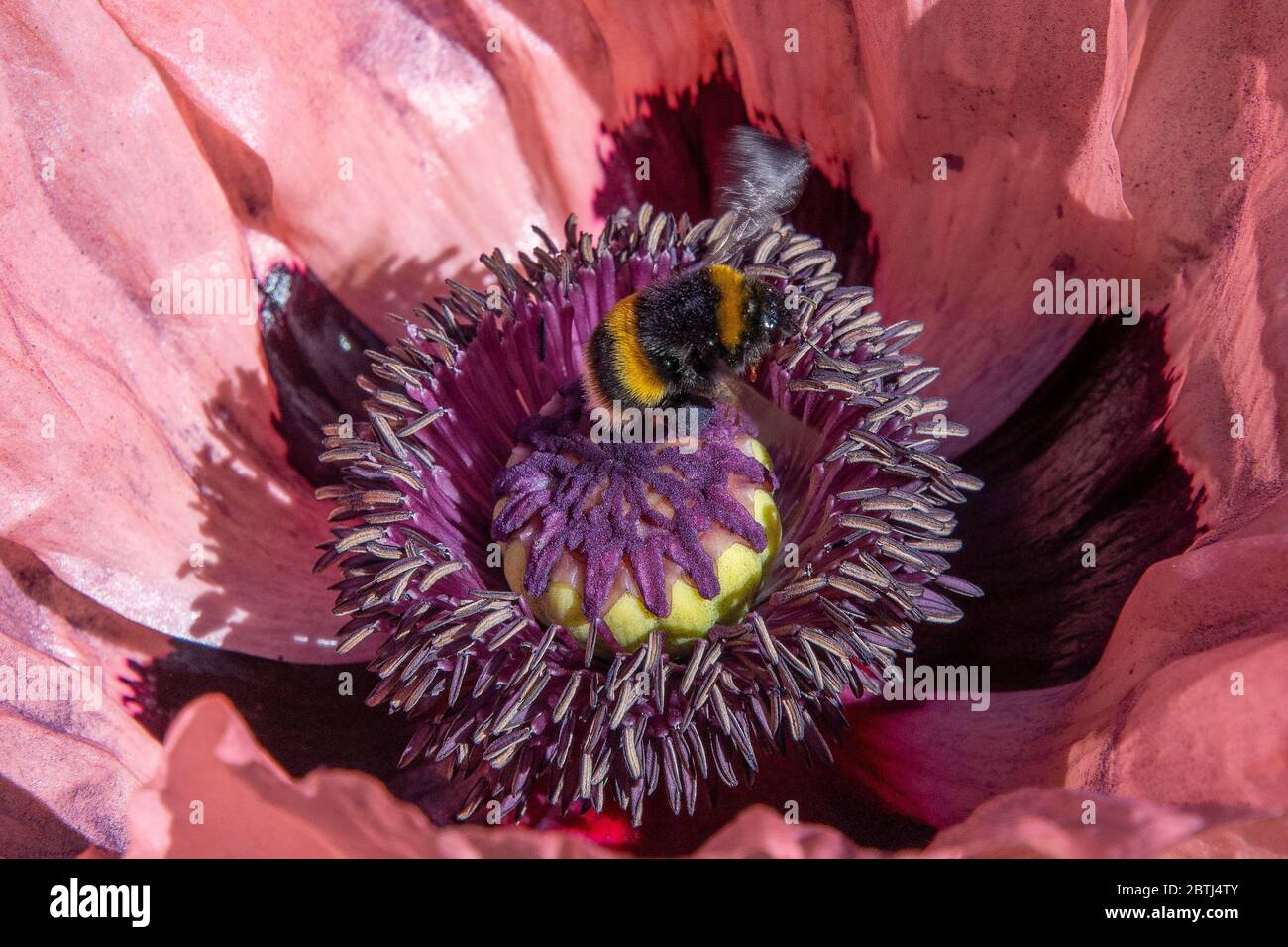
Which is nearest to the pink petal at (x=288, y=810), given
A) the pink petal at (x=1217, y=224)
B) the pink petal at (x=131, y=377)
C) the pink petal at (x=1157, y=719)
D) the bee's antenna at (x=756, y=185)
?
the pink petal at (x=1157, y=719)

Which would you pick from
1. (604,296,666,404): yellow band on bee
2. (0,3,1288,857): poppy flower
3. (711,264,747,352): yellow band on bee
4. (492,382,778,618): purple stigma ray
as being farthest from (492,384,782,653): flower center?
(711,264,747,352): yellow band on bee

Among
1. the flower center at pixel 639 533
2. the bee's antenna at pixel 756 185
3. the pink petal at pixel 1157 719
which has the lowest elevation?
the pink petal at pixel 1157 719

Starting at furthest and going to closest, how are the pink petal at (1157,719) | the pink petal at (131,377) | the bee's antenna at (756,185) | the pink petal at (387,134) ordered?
the pink petal at (387,134) → the bee's antenna at (756,185) → the pink petal at (131,377) → the pink petal at (1157,719)

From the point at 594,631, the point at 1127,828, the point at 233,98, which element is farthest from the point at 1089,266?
the point at 233,98

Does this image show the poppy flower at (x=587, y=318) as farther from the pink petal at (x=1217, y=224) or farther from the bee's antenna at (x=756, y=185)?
the bee's antenna at (x=756, y=185)

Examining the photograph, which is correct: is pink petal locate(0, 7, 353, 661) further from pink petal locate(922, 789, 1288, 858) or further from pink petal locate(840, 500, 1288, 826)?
pink petal locate(922, 789, 1288, 858)

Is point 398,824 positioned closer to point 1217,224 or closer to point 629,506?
point 629,506
